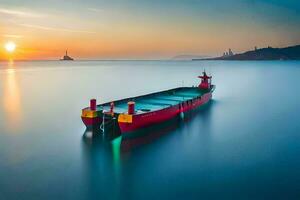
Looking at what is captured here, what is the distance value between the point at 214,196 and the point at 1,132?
641 inches

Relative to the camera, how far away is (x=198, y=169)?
48.1 feet

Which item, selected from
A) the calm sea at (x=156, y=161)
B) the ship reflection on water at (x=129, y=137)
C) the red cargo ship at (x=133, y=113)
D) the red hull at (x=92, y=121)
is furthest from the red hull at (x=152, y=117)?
the red hull at (x=92, y=121)

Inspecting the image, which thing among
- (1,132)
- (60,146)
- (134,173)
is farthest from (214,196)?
(1,132)

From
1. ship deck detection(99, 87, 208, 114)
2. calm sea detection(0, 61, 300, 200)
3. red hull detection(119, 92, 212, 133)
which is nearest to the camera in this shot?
calm sea detection(0, 61, 300, 200)

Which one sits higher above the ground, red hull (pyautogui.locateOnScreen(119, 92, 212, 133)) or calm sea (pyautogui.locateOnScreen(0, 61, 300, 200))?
red hull (pyautogui.locateOnScreen(119, 92, 212, 133))

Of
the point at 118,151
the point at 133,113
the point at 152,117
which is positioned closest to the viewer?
the point at 118,151

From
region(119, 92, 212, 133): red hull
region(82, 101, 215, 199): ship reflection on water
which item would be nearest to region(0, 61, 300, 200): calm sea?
region(82, 101, 215, 199): ship reflection on water

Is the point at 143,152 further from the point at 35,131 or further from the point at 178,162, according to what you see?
the point at 35,131

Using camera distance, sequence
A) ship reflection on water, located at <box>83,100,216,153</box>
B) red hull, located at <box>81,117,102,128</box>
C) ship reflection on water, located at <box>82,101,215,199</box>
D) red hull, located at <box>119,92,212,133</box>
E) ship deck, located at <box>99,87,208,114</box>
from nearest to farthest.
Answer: ship reflection on water, located at <box>82,101,215,199</box> < ship reflection on water, located at <box>83,100,216,153</box> < red hull, located at <box>119,92,212,133</box> < red hull, located at <box>81,117,102,128</box> < ship deck, located at <box>99,87,208,114</box>

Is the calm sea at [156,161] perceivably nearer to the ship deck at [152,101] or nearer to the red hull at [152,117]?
the red hull at [152,117]

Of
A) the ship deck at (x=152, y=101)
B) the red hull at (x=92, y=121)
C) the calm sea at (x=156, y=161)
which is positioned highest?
the ship deck at (x=152, y=101)

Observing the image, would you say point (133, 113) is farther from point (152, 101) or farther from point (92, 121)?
point (152, 101)

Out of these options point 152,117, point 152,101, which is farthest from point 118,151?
point 152,101

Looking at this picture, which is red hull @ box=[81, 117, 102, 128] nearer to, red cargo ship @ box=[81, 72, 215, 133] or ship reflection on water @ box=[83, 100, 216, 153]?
red cargo ship @ box=[81, 72, 215, 133]
